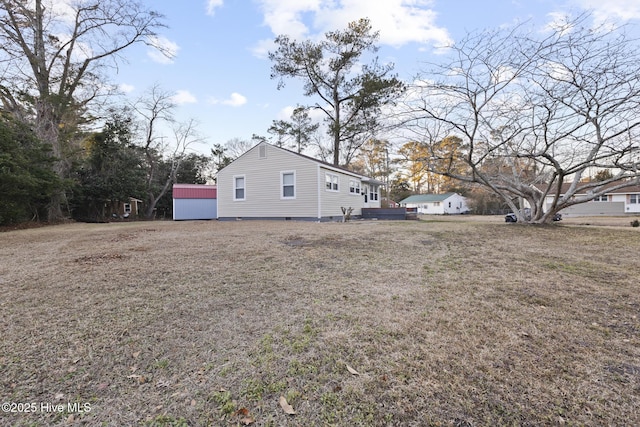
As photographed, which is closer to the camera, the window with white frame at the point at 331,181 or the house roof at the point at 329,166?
the house roof at the point at 329,166

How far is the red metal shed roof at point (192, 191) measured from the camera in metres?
19.8

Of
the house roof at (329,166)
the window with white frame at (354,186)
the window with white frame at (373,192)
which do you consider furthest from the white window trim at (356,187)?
the window with white frame at (373,192)

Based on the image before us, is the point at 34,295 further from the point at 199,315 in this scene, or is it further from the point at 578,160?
the point at 578,160

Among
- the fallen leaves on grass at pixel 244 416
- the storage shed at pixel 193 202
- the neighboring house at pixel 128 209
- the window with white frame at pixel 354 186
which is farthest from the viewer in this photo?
the neighboring house at pixel 128 209

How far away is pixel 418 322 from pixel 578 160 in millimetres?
9480

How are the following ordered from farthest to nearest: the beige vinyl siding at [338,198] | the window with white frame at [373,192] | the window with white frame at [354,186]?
1. the window with white frame at [373,192]
2. the window with white frame at [354,186]
3. the beige vinyl siding at [338,198]

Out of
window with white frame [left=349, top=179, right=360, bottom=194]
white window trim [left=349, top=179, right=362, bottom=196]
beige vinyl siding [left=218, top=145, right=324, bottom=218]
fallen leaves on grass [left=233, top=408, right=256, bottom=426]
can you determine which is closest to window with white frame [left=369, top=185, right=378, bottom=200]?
white window trim [left=349, top=179, right=362, bottom=196]

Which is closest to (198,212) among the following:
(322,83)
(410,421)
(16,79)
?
(16,79)

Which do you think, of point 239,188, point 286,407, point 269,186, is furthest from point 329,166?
point 286,407

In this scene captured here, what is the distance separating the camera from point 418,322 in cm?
246

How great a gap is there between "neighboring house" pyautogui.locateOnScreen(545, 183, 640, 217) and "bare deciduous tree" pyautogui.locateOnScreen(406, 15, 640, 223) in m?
23.5

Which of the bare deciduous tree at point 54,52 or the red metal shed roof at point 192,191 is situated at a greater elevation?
the bare deciduous tree at point 54,52

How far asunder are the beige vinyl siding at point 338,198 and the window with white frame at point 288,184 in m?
1.36

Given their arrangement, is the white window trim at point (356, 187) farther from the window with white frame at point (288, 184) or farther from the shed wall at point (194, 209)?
the shed wall at point (194, 209)
